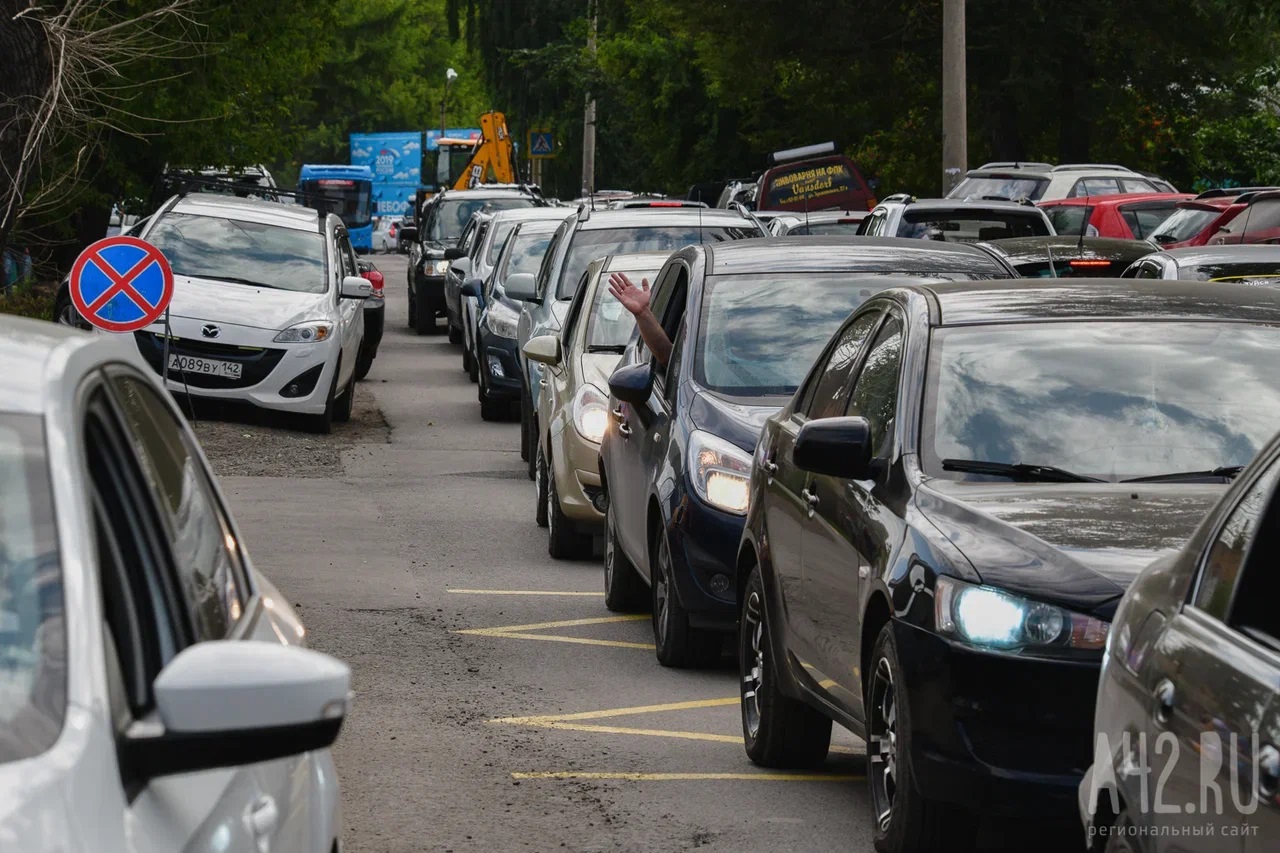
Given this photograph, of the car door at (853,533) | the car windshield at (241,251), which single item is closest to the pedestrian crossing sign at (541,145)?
the car windshield at (241,251)

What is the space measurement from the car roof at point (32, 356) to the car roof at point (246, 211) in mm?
16808

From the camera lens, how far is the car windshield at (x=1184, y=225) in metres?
24.1

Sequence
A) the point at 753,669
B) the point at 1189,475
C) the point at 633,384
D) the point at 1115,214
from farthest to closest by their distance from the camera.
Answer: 1. the point at 1115,214
2. the point at 633,384
3. the point at 753,669
4. the point at 1189,475

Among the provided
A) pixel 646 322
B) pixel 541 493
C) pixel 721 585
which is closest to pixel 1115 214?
pixel 541 493

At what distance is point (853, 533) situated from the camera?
643cm

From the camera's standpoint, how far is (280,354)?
18828mm

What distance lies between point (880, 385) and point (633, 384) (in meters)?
3.34

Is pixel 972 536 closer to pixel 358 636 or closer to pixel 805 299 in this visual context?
pixel 805 299

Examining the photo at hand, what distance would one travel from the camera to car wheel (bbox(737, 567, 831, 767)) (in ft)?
24.6

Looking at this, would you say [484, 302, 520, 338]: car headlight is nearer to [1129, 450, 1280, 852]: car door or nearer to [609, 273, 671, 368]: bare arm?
Answer: [609, 273, 671, 368]: bare arm

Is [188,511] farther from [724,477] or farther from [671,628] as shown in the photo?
[671,628]

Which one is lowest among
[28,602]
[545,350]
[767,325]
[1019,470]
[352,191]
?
[352,191]

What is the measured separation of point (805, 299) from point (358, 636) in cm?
257

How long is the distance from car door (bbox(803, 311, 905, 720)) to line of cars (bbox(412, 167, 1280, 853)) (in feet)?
0.04
